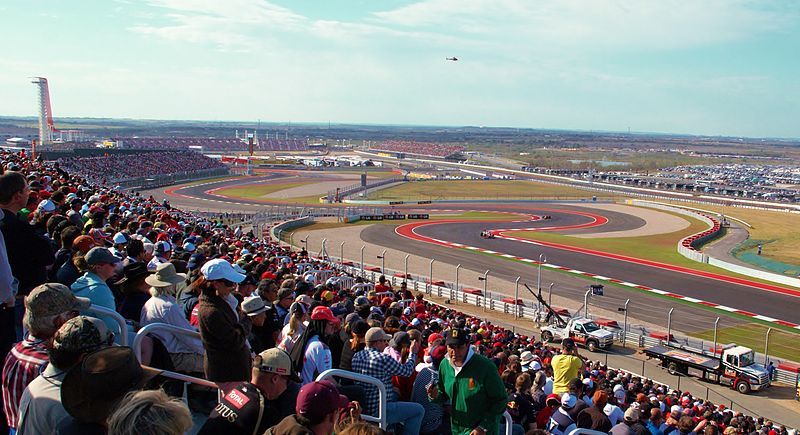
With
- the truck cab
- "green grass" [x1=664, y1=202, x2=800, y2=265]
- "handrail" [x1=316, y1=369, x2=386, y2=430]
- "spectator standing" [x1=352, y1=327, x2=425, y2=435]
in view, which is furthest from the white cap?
"green grass" [x1=664, y1=202, x2=800, y2=265]

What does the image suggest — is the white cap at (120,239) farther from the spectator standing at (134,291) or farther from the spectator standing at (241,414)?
the spectator standing at (241,414)

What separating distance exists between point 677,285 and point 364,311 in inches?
1215

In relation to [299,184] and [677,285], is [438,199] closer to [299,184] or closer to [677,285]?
[299,184]

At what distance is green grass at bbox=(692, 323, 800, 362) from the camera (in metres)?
25.4

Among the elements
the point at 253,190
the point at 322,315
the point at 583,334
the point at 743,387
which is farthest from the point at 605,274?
the point at 253,190

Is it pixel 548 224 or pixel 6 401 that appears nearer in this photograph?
pixel 6 401

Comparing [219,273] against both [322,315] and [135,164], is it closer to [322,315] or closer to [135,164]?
[322,315]

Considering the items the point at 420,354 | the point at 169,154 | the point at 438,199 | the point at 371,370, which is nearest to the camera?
the point at 371,370

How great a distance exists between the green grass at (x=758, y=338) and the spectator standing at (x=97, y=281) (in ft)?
83.2

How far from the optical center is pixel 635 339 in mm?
25953

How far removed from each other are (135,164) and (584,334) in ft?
255

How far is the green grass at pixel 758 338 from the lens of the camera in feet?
83.4

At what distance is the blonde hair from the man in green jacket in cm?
337

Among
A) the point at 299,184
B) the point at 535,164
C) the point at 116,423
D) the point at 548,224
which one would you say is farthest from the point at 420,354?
the point at 535,164
